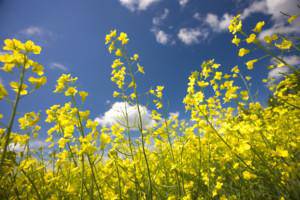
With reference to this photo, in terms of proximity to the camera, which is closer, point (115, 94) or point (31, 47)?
point (31, 47)

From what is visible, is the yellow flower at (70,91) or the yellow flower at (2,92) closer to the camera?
the yellow flower at (2,92)

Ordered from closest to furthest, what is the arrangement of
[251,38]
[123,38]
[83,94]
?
[251,38]
[83,94]
[123,38]

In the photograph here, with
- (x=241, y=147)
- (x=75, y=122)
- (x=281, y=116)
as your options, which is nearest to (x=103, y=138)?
(x=75, y=122)

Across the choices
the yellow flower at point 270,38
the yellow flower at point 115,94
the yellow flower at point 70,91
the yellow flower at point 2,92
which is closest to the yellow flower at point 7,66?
the yellow flower at point 2,92

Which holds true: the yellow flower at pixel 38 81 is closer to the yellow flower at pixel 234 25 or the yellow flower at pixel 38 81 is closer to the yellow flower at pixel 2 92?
the yellow flower at pixel 2 92

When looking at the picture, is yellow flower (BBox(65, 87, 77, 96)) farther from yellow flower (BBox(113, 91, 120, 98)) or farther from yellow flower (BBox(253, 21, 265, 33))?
yellow flower (BBox(253, 21, 265, 33))

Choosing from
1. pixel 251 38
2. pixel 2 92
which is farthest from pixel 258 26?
pixel 2 92

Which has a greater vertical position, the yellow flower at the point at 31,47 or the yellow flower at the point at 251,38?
the yellow flower at the point at 251,38

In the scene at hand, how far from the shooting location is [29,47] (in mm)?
1403

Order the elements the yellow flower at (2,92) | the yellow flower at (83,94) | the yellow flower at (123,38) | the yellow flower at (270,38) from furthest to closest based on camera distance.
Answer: the yellow flower at (123,38)
the yellow flower at (83,94)
the yellow flower at (270,38)
the yellow flower at (2,92)

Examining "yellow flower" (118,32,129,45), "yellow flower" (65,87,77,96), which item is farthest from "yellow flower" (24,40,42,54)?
"yellow flower" (118,32,129,45)

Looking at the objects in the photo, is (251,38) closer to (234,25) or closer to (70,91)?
(234,25)

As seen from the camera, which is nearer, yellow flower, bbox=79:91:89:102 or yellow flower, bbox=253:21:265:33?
yellow flower, bbox=253:21:265:33

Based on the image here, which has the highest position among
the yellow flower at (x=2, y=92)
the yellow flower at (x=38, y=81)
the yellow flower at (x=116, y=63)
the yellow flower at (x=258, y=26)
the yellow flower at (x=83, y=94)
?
the yellow flower at (x=116, y=63)
